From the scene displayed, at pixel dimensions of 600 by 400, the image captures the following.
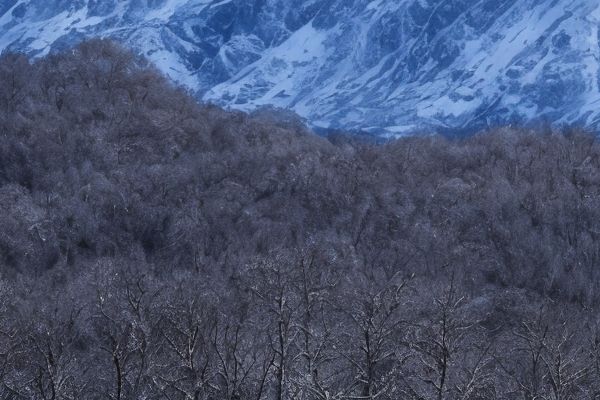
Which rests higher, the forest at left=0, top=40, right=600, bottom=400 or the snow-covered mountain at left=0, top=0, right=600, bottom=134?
the forest at left=0, top=40, right=600, bottom=400

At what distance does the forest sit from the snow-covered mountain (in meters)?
74.6

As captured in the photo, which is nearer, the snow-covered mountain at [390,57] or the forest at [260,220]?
the forest at [260,220]

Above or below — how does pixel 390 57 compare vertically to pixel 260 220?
below

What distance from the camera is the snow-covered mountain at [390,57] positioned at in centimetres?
15088

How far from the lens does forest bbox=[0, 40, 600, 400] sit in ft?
121

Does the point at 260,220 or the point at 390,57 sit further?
the point at 390,57

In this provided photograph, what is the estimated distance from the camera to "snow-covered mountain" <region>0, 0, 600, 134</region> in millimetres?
150875

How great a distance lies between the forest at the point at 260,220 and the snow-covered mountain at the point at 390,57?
7463cm

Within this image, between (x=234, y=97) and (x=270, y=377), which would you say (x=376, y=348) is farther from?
(x=234, y=97)

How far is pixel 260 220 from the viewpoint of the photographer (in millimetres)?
57125

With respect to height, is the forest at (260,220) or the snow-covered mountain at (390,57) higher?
the forest at (260,220)

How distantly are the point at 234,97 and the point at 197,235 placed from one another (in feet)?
406

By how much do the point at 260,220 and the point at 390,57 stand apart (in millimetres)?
121707

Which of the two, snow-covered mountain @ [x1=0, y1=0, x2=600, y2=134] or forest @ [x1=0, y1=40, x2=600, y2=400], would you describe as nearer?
forest @ [x1=0, y1=40, x2=600, y2=400]
